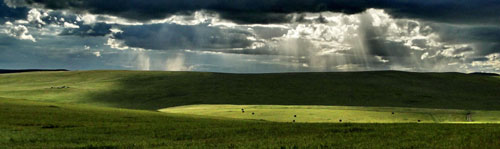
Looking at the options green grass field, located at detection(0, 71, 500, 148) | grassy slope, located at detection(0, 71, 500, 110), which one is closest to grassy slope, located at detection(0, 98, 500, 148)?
green grass field, located at detection(0, 71, 500, 148)

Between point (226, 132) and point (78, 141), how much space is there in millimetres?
8928

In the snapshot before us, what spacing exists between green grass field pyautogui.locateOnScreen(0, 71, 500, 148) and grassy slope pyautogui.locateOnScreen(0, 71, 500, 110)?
Result: 11.0 inches

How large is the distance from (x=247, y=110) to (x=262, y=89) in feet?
176

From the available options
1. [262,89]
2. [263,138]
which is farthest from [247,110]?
[262,89]

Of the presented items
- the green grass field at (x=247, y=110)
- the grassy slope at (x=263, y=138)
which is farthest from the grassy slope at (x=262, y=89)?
the grassy slope at (x=263, y=138)

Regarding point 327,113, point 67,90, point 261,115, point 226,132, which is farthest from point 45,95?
point 226,132

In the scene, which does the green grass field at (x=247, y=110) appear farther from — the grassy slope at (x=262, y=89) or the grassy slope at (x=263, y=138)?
the grassy slope at (x=262, y=89)

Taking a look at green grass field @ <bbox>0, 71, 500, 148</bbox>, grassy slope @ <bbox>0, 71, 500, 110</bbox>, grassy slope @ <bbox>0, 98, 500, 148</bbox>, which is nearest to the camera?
grassy slope @ <bbox>0, 98, 500, 148</bbox>

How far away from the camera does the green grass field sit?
23.9 metres

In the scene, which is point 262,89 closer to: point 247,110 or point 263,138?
point 247,110

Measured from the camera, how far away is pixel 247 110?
3093 inches

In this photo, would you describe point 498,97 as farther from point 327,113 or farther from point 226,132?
point 226,132

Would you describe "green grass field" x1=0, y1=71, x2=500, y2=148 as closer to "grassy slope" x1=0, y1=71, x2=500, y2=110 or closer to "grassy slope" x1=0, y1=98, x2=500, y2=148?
"grassy slope" x1=0, y1=98, x2=500, y2=148

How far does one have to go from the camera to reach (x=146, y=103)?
4301 inches
